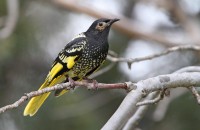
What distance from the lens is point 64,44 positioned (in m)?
6.69

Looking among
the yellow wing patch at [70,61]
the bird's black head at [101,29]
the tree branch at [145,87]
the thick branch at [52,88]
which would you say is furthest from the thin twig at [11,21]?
the tree branch at [145,87]

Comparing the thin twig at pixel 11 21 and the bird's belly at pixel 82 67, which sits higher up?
the thin twig at pixel 11 21

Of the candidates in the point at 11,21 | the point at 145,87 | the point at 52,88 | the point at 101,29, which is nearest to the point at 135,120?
the point at 145,87

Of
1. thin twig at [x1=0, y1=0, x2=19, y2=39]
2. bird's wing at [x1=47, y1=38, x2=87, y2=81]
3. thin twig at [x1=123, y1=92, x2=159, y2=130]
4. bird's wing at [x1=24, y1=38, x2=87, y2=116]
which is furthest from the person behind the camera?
thin twig at [x1=0, y1=0, x2=19, y2=39]

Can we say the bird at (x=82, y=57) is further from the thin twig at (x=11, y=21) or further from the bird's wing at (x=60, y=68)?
the thin twig at (x=11, y=21)

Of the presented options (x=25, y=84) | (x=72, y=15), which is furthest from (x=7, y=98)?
(x=72, y=15)

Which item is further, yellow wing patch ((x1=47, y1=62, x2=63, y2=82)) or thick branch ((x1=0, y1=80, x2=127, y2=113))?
yellow wing patch ((x1=47, y1=62, x2=63, y2=82))

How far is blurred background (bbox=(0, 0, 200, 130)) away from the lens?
18.9 ft

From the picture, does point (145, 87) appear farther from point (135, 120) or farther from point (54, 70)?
point (54, 70)

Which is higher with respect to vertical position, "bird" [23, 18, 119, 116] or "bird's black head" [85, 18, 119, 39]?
"bird's black head" [85, 18, 119, 39]

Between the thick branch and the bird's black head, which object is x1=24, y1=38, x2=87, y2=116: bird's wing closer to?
the bird's black head

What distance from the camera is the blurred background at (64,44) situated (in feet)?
18.9

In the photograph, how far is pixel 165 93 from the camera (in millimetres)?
2863

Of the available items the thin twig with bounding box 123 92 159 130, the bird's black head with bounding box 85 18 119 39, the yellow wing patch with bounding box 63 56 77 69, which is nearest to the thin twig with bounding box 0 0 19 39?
the bird's black head with bounding box 85 18 119 39
